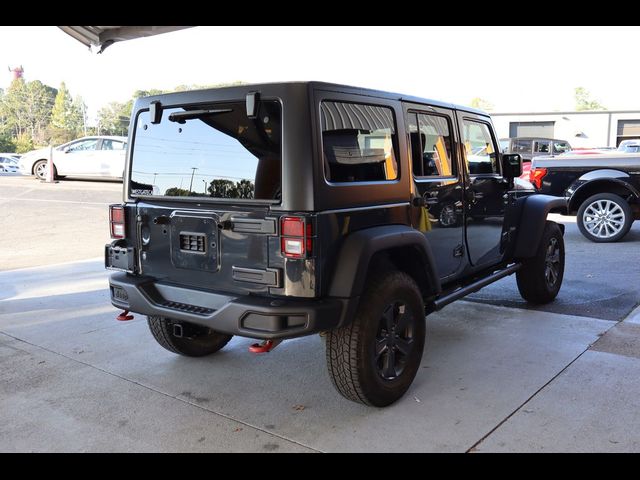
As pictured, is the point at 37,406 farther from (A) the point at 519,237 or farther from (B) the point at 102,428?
(A) the point at 519,237

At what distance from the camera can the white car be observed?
56.1 ft

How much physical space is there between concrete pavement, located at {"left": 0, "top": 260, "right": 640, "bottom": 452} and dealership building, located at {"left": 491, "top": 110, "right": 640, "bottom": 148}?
36966 millimetres

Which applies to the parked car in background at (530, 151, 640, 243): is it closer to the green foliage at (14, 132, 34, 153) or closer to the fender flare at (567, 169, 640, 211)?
the fender flare at (567, 169, 640, 211)

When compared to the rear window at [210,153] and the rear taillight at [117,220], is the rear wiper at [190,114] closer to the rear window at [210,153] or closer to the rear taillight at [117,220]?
the rear window at [210,153]

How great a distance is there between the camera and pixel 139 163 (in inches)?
154

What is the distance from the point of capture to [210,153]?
345 cm

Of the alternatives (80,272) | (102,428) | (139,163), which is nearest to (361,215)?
(139,163)

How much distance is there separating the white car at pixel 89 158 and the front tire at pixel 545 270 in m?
13.5

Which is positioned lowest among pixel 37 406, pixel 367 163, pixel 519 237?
pixel 37 406

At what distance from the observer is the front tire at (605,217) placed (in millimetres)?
9344

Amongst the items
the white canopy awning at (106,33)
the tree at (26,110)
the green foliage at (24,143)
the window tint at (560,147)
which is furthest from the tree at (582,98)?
the white canopy awning at (106,33)

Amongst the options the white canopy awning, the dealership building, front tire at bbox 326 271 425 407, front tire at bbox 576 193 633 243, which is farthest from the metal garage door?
front tire at bbox 326 271 425 407

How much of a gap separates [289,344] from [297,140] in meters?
2.21

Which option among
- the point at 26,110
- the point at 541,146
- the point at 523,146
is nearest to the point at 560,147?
the point at 541,146
